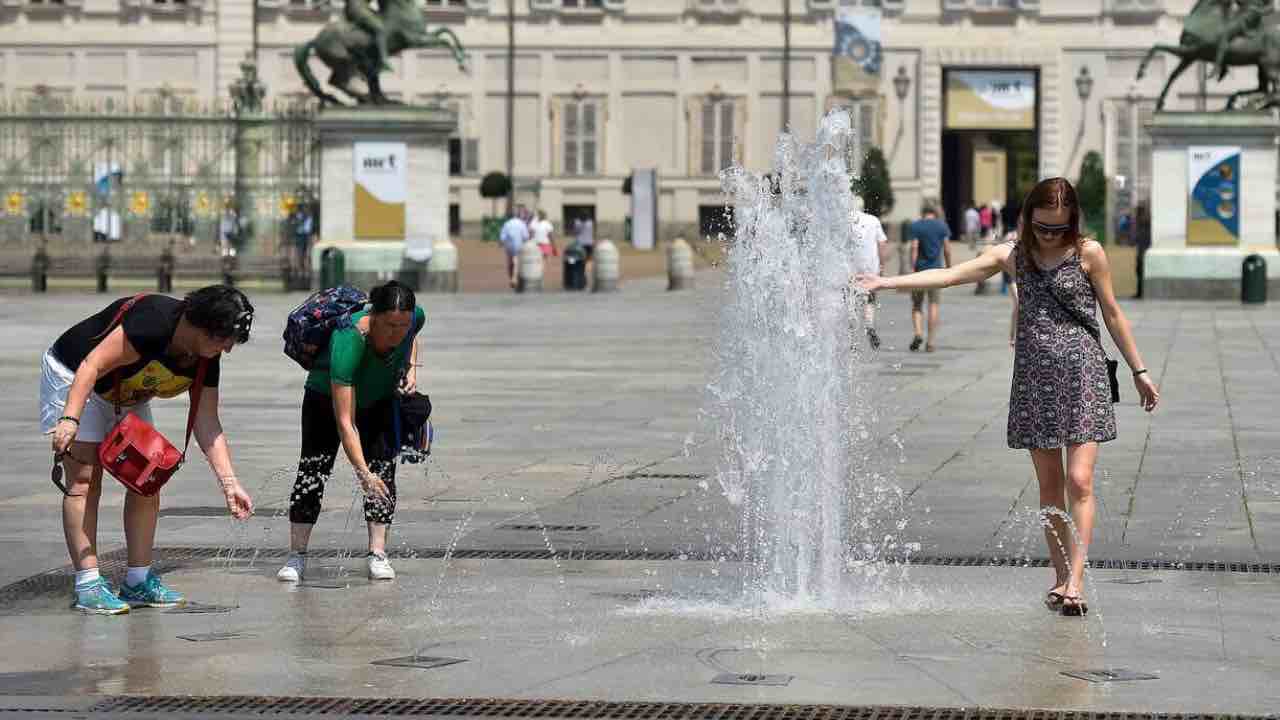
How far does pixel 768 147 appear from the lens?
2726 inches

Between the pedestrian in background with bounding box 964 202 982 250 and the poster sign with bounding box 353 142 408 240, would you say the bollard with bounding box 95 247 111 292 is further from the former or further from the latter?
the pedestrian in background with bounding box 964 202 982 250

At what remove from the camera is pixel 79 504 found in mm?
9000

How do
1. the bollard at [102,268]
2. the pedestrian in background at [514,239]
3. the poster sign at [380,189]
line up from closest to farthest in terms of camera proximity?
the poster sign at [380,189] < the bollard at [102,268] < the pedestrian in background at [514,239]

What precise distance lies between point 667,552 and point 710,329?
58.7 feet

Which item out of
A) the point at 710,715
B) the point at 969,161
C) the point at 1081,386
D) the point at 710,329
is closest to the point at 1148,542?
the point at 1081,386

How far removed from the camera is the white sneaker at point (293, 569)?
9.77 metres

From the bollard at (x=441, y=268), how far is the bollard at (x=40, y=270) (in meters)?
5.56

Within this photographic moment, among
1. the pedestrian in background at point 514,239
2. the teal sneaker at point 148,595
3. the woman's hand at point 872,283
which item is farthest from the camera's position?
the pedestrian in background at point 514,239

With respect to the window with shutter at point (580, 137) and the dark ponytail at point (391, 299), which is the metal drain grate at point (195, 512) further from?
the window with shutter at point (580, 137)

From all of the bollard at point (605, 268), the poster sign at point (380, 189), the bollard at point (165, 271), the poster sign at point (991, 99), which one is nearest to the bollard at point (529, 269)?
the bollard at point (605, 268)

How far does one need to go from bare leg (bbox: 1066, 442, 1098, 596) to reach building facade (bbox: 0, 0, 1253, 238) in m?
59.0

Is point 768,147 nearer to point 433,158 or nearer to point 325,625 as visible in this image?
point 433,158

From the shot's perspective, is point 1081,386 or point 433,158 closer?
point 1081,386

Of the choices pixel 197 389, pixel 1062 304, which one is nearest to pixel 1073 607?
pixel 1062 304
